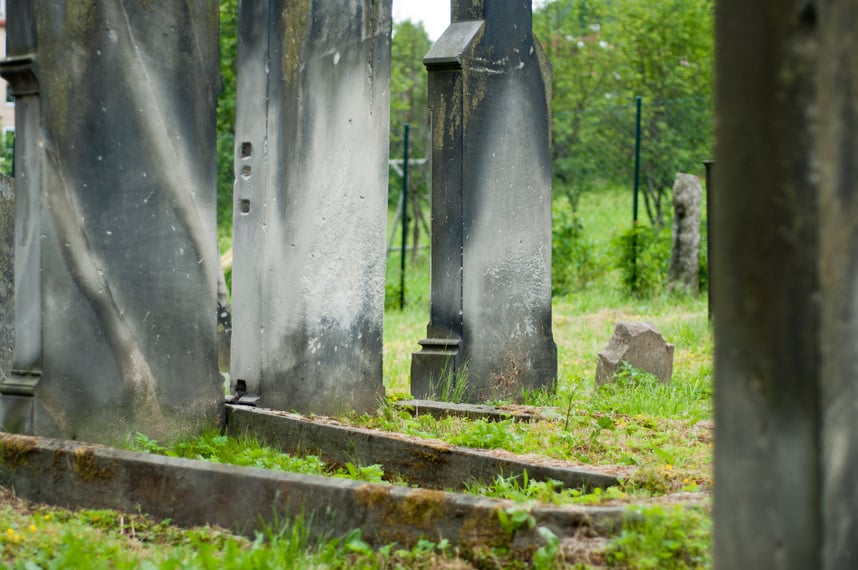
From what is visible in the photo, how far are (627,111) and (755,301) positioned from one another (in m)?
12.8

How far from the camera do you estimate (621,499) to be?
3.34 meters

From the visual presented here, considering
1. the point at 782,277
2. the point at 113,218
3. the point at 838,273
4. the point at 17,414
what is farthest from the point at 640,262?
the point at 782,277

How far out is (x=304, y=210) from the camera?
220 inches

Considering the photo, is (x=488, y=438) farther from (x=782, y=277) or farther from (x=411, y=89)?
(x=411, y=89)

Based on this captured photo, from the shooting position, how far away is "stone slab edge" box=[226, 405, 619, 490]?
165 inches

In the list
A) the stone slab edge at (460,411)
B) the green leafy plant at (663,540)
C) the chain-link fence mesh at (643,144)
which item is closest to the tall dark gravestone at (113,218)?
the stone slab edge at (460,411)

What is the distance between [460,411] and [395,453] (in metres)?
1.13

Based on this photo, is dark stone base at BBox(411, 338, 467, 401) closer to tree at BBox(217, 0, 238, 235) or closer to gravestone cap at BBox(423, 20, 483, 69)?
gravestone cap at BBox(423, 20, 483, 69)

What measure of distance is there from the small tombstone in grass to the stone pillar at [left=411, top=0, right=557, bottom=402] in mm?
351

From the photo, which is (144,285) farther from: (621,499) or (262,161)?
(621,499)

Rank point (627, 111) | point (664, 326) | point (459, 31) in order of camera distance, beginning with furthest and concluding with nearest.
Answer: point (627, 111), point (664, 326), point (459, 31)

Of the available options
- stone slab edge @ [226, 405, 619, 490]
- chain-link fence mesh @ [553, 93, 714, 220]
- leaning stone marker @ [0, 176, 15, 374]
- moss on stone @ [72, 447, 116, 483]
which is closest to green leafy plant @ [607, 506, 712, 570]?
stone slab edge @ [226, 405, 619, 490]

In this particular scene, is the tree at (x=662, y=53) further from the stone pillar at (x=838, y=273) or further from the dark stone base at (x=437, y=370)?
the stone pillar at (x=838, y=273)

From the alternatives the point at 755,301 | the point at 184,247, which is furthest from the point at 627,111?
the point at 755,301
